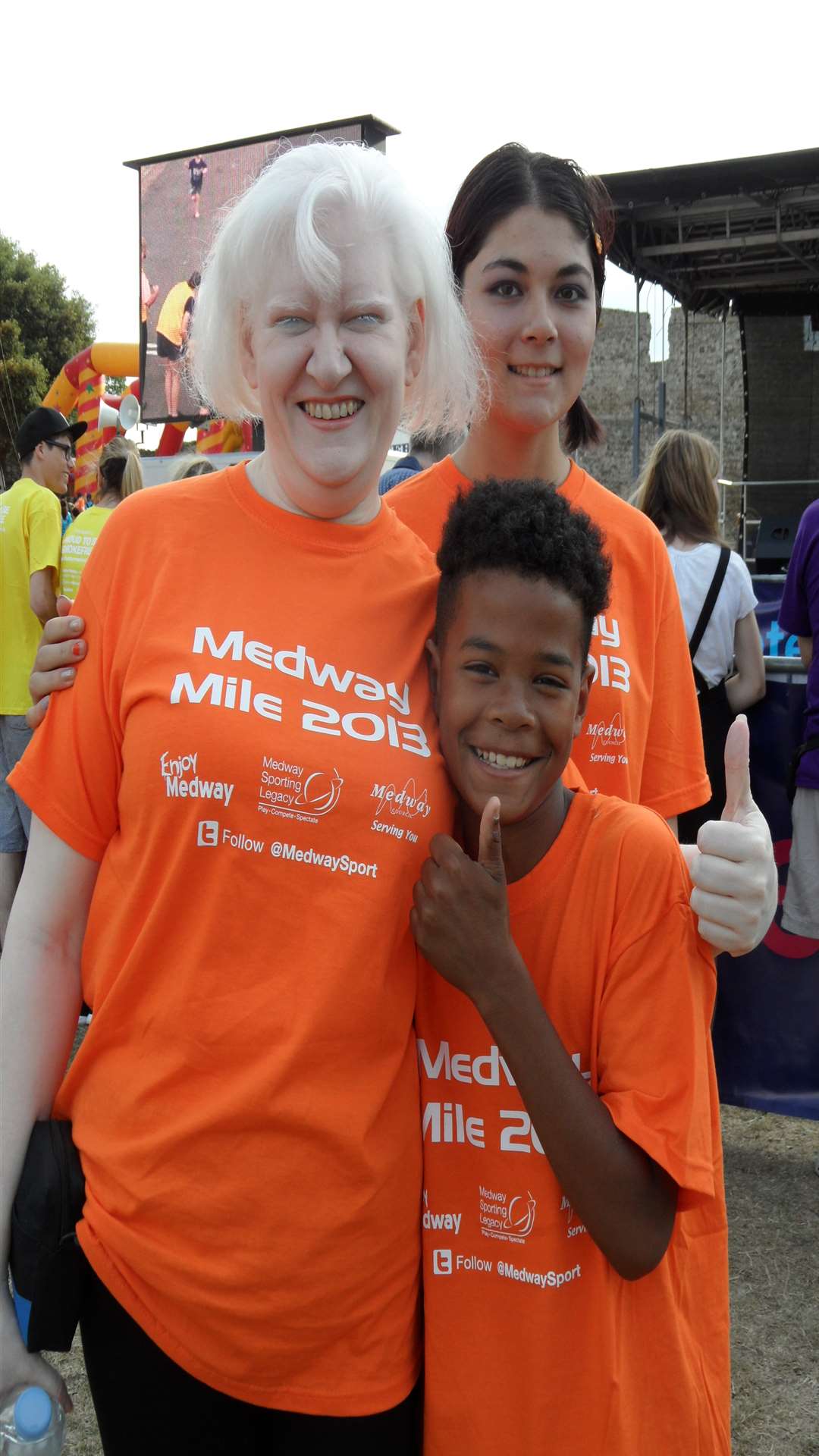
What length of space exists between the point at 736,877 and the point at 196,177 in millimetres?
16016

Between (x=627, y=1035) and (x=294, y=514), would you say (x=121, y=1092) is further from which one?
(x=294, y=514)

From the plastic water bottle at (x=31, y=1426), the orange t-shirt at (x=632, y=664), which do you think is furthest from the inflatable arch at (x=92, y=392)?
the plastic water bottle at (x=31, y=1426)

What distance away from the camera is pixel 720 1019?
3742 mm

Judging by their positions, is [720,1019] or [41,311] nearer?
[720,1019]

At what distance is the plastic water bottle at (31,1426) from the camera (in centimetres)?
122

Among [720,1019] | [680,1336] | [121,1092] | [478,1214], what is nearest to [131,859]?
[121,1092]

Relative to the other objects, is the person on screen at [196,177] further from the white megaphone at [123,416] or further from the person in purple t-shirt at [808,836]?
the person in purple t-shirt at [808,836]

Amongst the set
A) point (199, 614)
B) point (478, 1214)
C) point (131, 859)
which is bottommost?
point (478, 1214)

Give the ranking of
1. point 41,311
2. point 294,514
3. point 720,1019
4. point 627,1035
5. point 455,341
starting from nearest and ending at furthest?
point 627,1035
point 294,514
point 455,341
point 720,1019
point 41,311

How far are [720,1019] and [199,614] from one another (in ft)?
9.61

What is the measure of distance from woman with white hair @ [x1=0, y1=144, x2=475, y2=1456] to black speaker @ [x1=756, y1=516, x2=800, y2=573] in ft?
40.7

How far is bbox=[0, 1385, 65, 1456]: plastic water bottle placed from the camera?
122 cm

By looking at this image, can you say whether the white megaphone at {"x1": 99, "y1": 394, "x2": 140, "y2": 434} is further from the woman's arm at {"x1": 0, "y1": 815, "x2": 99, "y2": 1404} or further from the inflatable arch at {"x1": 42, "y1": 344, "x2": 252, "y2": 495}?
the woman's arm at {"x1": 0, "y1": 815, "x2": 99, "y2": 1404}

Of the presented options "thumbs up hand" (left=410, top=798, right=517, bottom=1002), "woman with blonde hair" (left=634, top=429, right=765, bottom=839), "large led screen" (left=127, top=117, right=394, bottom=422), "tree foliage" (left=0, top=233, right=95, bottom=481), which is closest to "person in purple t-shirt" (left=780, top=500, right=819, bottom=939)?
"woman with blonde hair" (left=634, top=429, right=765, bottom=839)
